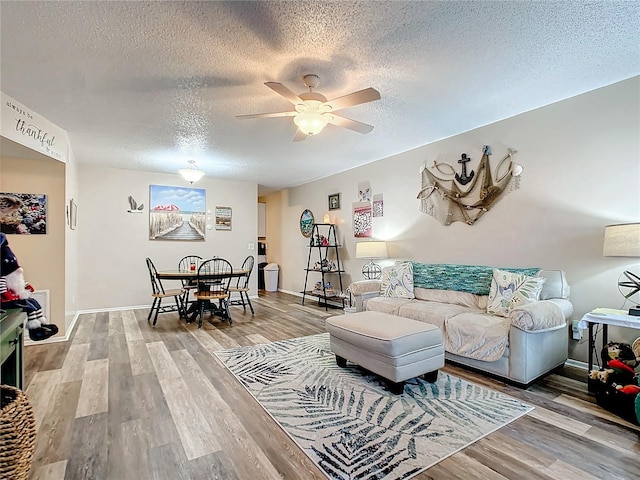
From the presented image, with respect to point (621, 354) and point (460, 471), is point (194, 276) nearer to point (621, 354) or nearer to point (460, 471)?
point (460, 471)

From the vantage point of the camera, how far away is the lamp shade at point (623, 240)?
231 cm

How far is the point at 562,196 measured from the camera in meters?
3.09

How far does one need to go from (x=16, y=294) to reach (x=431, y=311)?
3.12 m

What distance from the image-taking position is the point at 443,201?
13.7ft

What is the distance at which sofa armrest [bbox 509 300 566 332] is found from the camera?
98.1 inches

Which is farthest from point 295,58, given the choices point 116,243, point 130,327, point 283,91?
point 116,243

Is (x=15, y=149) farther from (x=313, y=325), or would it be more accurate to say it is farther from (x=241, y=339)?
(x=313, y=325)

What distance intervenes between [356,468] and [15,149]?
4335mm

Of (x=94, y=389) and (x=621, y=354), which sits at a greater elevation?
(x=621, y=354)

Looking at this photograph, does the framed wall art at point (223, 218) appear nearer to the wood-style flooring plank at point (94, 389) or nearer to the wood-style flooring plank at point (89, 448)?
the wood-style flooring plank at point (94, 389)

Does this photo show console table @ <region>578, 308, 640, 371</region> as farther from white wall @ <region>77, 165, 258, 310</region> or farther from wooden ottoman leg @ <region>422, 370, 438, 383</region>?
white wall @ <region>77, 165, 258, 310</region>

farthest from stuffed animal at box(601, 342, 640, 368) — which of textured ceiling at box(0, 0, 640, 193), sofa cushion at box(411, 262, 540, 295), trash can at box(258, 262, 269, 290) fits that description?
trash can at box(258, 262, 269, 290)

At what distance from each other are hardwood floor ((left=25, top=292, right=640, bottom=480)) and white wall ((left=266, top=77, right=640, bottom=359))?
100 centimetres

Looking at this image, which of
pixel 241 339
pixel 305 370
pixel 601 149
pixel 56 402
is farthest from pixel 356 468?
pixel 601 149
